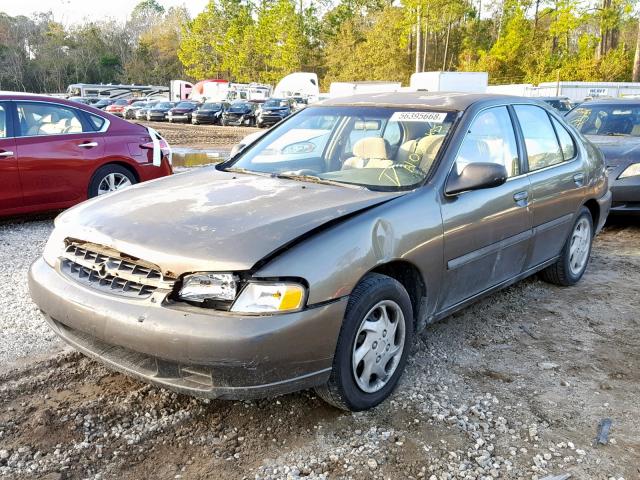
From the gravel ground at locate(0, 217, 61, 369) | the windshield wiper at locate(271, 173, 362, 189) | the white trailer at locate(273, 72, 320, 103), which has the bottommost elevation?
the gravel ground at locate(0, 217, 61, 369)

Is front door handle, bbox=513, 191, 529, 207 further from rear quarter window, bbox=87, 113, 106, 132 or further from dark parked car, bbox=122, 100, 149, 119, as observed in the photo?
dark parked car, bbox=122, 100, 149, 119

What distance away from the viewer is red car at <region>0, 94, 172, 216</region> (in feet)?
20.2

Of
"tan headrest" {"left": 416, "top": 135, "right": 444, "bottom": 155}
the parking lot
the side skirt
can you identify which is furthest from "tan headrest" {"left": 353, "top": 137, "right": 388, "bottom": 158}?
the parking lot

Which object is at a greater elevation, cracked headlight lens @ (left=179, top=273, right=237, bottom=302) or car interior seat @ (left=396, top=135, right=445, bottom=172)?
car interior seat @ (left=396, top=135, right=445, bottom=172)

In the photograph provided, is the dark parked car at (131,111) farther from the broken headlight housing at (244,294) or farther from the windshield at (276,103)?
the broken headlight housing at (244,294)

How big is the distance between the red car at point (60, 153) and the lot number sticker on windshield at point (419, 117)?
3.31 m

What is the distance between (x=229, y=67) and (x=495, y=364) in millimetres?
63031

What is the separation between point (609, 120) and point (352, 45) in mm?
50162

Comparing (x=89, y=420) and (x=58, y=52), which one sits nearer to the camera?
(x=89, y=420)

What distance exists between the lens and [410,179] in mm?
3391

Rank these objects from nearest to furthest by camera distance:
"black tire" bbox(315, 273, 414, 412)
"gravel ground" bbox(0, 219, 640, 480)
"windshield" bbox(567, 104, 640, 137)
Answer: "gravel ground" bbox(0, 219, 640, 480) → "black tire" bbox(315, 273, 414, 412) → "windshield" bbox(567, 104, 640, 137)

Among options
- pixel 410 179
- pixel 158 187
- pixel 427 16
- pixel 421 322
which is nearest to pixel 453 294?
pixel 421 322

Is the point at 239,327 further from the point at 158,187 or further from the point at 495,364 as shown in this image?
the point at 495,364

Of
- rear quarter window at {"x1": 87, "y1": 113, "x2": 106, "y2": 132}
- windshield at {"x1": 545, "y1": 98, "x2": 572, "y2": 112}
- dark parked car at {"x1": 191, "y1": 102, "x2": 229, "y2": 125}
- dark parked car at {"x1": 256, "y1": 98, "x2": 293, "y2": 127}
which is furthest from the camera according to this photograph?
dark parked car at {"x1": 191, "y1": 102, "x2": 229, "y2": 125}
